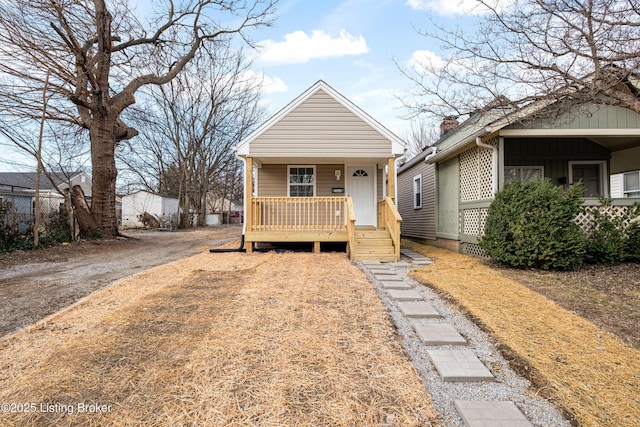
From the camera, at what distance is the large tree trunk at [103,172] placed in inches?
449

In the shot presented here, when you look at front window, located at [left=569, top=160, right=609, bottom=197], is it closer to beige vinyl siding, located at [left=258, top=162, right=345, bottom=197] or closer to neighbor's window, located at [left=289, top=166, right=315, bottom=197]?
beige vinyl siding, located at [left=258, top=162, right=345, bottom=197]

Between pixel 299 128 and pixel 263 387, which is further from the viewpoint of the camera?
pixel 299 128

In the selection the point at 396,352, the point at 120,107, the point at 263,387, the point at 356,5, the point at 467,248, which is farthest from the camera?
the point at 120,107

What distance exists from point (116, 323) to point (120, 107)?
11.4 metres

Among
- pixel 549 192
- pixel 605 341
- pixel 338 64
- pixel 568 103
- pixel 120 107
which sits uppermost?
pixel 338 64

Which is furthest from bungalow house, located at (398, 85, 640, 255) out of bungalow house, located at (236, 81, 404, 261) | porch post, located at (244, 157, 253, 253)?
porch post, located at (244, 157, 253, 253)

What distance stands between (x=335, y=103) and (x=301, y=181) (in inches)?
103

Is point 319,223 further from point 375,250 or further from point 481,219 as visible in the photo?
point 481,219

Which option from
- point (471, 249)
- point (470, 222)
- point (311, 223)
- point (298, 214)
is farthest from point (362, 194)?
point (471, 249)

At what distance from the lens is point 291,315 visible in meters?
3.48

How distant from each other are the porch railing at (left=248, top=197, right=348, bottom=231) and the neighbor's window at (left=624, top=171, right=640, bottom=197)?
8.06 m

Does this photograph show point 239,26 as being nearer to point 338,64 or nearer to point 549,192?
point 338,64

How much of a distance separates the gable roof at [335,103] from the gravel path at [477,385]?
5845 millimetres

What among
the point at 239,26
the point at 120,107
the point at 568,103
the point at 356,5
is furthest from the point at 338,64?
the point at 568,103
